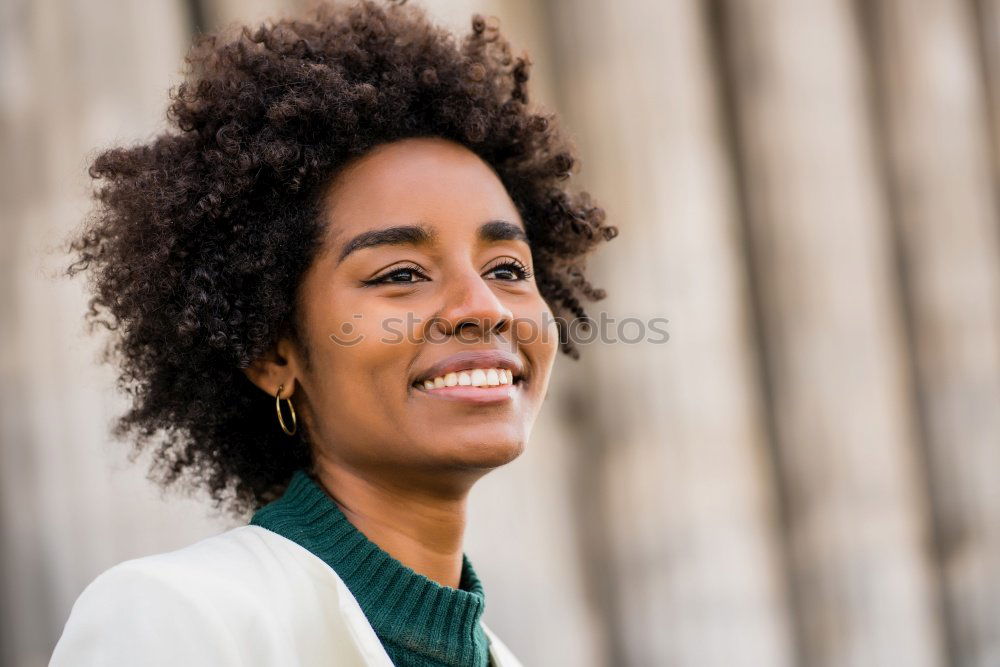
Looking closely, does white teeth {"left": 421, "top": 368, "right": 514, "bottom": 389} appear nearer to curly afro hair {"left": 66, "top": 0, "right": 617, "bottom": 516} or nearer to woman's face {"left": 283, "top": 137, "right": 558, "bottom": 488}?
woman's face {"left": 283, "top": 137, "right": 558, "bottom": 488}

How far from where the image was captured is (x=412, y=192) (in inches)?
71.6

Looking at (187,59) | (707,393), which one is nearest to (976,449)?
(707,393)

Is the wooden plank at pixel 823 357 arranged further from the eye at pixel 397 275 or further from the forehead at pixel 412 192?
the eye at pixel 397 275

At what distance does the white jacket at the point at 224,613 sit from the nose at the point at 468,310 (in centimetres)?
39

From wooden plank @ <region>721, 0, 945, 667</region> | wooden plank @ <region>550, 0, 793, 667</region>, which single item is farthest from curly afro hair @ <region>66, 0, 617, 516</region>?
wooden plank @ <region>721, 0, 945, 667</region>

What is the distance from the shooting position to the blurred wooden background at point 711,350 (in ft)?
7.89

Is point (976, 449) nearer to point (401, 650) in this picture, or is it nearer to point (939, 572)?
point (939, 572)

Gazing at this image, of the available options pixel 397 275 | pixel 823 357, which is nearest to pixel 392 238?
pixel 397 275

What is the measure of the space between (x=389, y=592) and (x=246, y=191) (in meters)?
0.67

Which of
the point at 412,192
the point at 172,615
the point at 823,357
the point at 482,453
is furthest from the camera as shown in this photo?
the point at 823,357

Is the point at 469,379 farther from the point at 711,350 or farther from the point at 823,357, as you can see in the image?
the point at 823,357

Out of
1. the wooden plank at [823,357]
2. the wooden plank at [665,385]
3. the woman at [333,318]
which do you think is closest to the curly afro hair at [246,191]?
the woman at [333,318]
